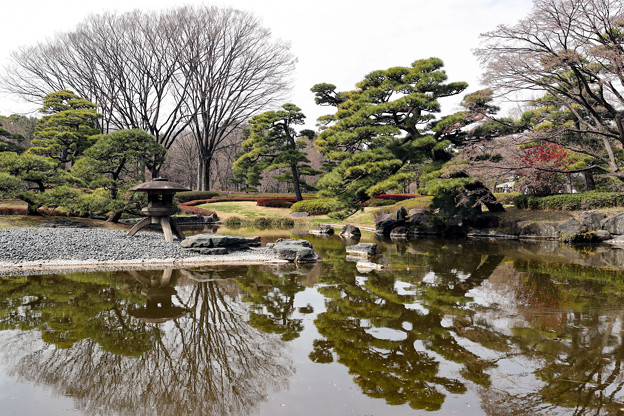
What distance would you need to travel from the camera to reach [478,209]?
1898 centimetres

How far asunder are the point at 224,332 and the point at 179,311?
1.24m

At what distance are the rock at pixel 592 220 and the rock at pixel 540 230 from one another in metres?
1.02

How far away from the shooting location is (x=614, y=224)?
1488 cm

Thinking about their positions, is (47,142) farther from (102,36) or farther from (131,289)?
(131,289)

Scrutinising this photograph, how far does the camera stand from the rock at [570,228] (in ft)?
49.7

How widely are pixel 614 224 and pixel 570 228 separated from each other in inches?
59.7

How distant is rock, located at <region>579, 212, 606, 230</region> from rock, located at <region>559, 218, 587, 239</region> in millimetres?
396

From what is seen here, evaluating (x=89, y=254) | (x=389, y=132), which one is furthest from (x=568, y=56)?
(x=89, y=254)

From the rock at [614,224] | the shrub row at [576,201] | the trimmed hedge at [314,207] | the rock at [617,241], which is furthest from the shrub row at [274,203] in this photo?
the rock at [617,241]

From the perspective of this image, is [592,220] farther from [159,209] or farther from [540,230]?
[159,209]

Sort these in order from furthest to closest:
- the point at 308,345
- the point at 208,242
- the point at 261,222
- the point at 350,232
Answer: the point at 261,222 → the point at 350,232 → the point at 208,242 → the point at 308,345

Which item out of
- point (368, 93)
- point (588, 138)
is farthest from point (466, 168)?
point (588, 138)

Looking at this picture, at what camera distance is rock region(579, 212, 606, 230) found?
50.0 ft

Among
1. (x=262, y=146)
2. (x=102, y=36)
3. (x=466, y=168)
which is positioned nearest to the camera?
(x=466, y=168)
